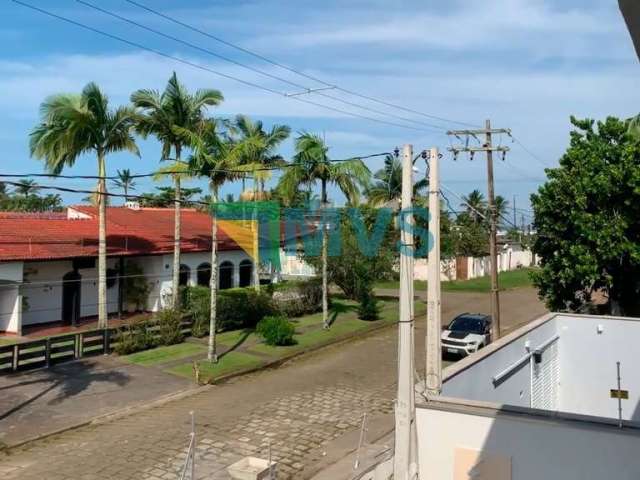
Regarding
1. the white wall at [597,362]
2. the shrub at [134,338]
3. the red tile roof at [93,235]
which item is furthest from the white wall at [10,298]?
the white wall at [597,362]

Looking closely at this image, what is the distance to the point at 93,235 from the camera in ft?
84.1

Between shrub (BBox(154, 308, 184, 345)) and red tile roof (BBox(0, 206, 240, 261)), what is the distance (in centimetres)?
→ 459

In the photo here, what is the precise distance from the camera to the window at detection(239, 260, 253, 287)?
A: 3144cm

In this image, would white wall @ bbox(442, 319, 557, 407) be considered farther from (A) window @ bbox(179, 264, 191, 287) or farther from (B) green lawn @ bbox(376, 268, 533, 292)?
(B) green lawn @ bbox(376, 268, 533, 292)

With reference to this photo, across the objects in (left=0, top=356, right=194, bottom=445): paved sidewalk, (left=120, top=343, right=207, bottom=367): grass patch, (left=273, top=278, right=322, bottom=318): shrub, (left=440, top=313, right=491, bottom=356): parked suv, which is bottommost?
(left=0, top=356, right=194, bottom=445): paved sidewalk

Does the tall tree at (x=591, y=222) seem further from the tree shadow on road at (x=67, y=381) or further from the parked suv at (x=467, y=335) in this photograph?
the tree shadow on road at (x=67, y=381)

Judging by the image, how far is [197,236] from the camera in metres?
30.0

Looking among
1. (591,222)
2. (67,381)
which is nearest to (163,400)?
(67,381)

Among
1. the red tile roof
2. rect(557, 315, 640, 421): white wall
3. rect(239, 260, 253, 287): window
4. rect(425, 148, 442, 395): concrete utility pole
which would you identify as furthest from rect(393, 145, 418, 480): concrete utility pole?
rect(239, 260, 253, 287): window

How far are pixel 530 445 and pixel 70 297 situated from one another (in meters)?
20.3

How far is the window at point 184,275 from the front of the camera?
89.3 ft

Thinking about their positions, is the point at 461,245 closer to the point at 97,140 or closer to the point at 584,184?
the point at 584,184

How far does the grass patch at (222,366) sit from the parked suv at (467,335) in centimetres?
696

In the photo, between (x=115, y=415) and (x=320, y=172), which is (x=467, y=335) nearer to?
(x=320, y=172)
